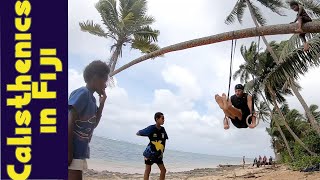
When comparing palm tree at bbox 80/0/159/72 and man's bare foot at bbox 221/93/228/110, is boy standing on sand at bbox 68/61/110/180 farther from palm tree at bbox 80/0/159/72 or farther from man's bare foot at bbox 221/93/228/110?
palm tree at bbox 80/0/159/72

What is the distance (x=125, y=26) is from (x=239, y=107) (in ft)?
44.4

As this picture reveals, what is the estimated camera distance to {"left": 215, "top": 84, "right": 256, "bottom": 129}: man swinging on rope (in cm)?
768

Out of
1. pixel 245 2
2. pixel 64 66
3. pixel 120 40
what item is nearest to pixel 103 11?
Result: pixel 120 40

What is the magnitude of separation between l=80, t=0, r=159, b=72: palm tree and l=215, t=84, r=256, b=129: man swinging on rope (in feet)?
40.9

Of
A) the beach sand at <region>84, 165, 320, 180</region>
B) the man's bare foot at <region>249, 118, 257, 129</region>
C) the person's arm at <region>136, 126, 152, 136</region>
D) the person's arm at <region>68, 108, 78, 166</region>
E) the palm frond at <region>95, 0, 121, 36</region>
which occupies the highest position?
the palm frond at <region>95, 0, 121, 36</region>

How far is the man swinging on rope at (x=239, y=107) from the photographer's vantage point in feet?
25.2

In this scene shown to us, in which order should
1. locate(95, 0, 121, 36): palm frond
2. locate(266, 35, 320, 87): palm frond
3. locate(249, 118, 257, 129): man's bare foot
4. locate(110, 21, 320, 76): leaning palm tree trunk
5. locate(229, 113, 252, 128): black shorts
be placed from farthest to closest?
locate(95, 0, 121, 36): palm frond
locate(266, 35, 320, 87): palm frond
locate(229, 113, 252, 128): black shorts
locate(249, 118, 257, 129): man's bare foot
locate(110, 21, 320, 76): leaning palm tree trunk

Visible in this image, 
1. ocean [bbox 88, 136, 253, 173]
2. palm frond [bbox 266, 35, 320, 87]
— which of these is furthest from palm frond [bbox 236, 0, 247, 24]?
ocean [bbox 88, 136, 253, 173]

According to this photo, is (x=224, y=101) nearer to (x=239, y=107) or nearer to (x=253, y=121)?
(x=239, y=107)

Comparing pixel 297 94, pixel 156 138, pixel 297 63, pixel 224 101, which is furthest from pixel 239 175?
pixel 156 138

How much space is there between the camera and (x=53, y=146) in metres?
2.93

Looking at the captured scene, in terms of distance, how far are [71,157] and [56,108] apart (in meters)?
0.40

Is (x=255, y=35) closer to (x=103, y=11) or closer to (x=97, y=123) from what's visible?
(x=97, y=123)

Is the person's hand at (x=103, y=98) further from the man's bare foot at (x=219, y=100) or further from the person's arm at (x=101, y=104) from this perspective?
the man's bare foot at (x=219, y=100)
